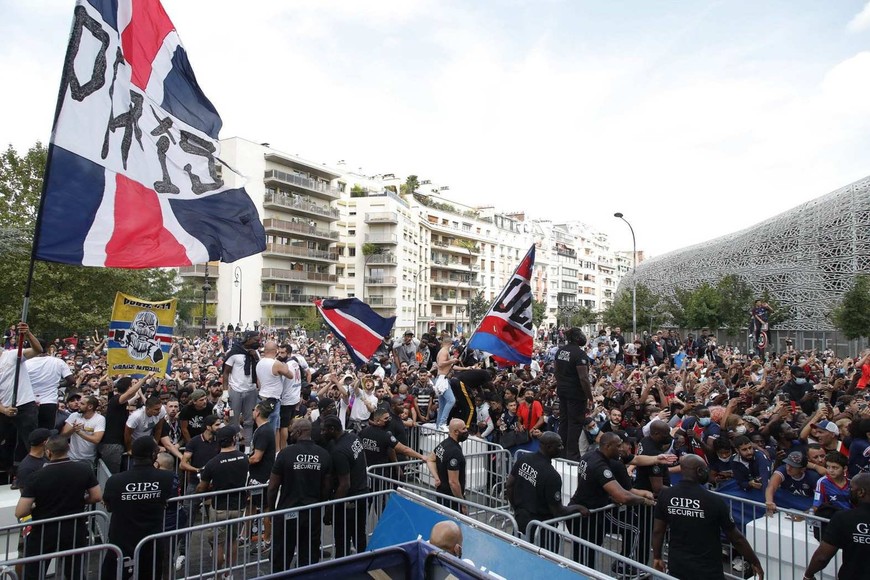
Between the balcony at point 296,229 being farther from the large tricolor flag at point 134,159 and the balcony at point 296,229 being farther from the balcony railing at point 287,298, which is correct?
the large tricolor flag at point 134,159

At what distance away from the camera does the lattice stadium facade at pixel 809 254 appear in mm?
52750

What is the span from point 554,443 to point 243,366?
552 centimetres

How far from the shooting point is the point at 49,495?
16.9ft

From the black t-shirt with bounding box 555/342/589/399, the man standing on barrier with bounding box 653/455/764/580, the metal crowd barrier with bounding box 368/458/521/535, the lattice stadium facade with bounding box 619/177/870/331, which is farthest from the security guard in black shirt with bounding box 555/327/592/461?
the lattice stadium facade with bounding box 619/177/870/331

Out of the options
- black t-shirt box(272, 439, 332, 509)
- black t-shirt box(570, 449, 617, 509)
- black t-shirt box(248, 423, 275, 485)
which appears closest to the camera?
black t-shirt box(570, 449, 617, 509)

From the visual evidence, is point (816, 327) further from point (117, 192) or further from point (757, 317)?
point (117, 192)

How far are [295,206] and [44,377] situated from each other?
50.8 metres

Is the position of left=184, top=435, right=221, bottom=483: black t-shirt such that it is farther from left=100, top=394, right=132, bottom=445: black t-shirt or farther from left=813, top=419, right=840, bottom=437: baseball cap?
left=813, top=419, right=840, bottom=437: baseball cap

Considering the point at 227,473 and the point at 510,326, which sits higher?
the point at 510,326

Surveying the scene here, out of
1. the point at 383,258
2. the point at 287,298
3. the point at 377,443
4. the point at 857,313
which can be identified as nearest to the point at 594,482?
the point at 377,443

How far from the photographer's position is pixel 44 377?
7.72m

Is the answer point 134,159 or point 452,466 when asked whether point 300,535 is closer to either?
point 452,466

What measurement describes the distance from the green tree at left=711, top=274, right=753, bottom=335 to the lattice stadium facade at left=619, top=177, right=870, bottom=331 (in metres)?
8.42

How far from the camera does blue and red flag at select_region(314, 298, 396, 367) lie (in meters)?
9.36
